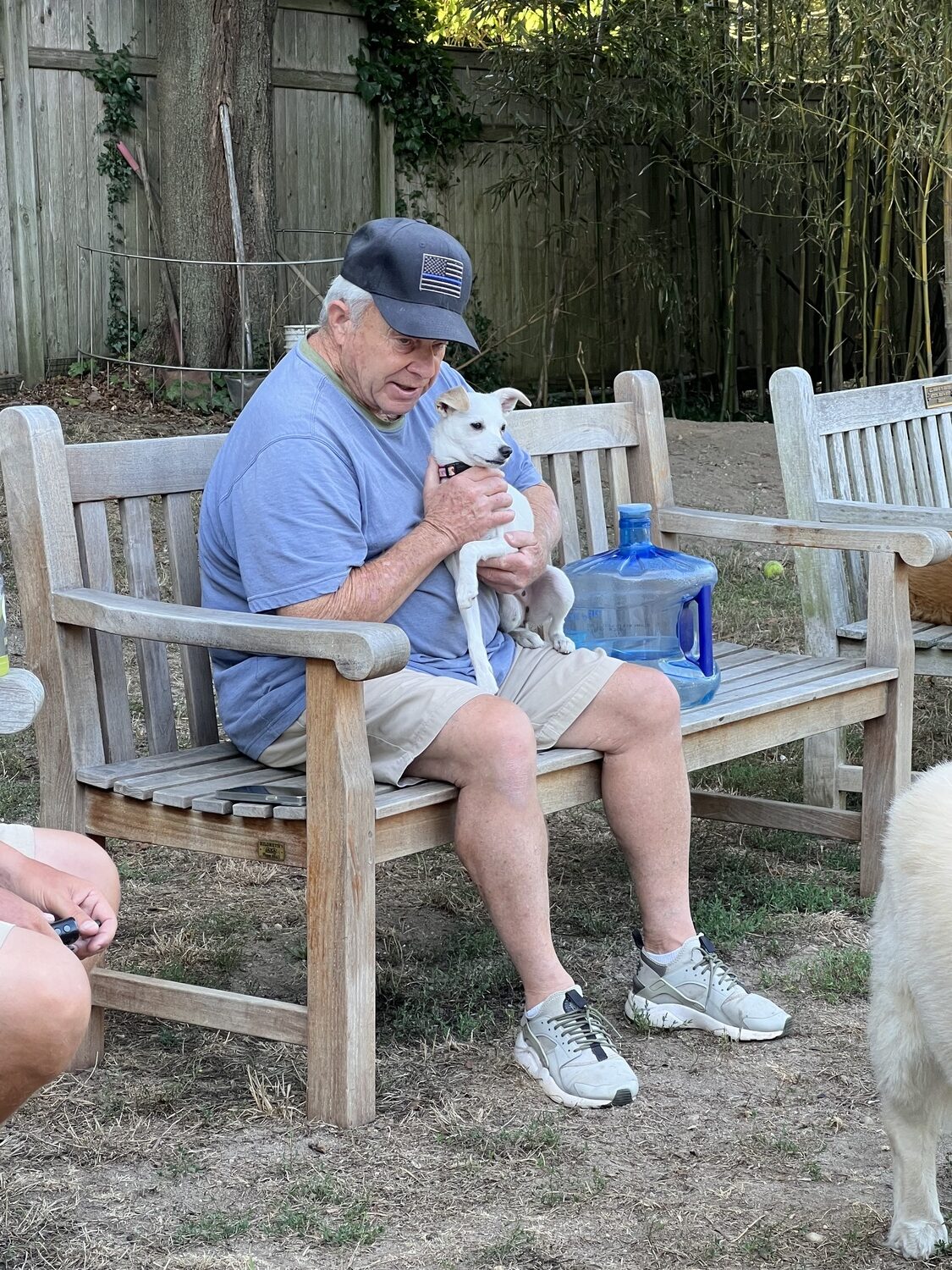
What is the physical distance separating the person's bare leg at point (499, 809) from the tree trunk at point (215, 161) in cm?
649

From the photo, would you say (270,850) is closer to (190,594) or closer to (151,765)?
(151,765)

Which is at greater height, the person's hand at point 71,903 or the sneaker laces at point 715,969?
the person's hand at point 71,903

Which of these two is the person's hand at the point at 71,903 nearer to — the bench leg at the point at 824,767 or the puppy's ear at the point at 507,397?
the puppy's ear at the point at 507,397

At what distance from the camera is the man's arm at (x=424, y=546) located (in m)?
2.74

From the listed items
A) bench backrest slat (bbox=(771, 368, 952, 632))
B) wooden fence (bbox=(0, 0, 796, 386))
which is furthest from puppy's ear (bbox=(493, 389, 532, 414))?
wooden fence (bbox=(0, 0, 796, 386))

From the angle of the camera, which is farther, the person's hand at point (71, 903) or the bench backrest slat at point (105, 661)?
the bench backrest slat at point (105, 661)

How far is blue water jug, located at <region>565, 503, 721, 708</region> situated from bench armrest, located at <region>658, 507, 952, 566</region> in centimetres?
13

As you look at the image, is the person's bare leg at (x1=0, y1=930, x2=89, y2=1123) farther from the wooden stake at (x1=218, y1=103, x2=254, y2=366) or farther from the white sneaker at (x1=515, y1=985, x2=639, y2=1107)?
the wooden stake at (x1=218, y1=103, x2=254, y2=366)

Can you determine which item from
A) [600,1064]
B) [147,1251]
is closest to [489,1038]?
[600,1064]

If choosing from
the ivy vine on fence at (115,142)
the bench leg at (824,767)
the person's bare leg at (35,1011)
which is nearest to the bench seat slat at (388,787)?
the bench leg at (824,767)

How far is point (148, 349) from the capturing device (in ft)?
29.8

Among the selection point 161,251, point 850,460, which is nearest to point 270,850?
point 850,460

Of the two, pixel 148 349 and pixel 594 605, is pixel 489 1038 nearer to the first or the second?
pixel 594 605

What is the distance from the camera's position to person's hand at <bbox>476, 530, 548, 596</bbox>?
309cm
